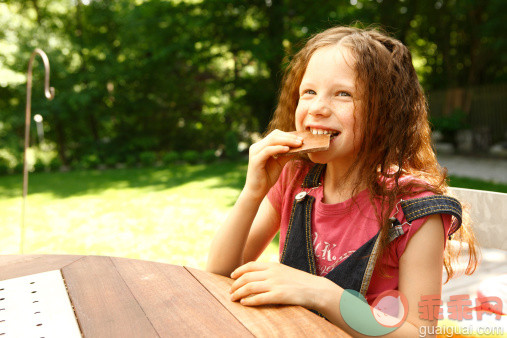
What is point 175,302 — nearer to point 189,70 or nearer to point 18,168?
point 18,168

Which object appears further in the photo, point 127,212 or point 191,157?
point 191,157

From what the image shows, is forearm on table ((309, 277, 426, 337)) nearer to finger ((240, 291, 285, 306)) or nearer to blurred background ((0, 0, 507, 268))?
finger ((240, 291, 285, 306))

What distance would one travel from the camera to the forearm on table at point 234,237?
56.9 inches

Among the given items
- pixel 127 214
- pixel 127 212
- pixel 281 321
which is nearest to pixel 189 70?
pixel 127 212

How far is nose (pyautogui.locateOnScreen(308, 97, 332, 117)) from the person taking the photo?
50.4 inches

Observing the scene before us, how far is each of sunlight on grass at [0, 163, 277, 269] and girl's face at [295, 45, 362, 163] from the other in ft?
10.2

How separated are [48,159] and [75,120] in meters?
1.73

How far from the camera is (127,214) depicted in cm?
656

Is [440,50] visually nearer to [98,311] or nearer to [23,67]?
[23,67]

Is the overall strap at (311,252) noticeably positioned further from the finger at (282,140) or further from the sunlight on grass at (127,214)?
the sunlight on grass at (127,214)

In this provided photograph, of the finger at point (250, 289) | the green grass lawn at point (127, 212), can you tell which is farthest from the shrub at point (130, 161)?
the finger at point (250, 289)

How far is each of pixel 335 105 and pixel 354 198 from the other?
0.34 m

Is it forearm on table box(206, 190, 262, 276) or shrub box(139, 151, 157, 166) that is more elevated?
forearm on table box(206, 190, 262, 276)

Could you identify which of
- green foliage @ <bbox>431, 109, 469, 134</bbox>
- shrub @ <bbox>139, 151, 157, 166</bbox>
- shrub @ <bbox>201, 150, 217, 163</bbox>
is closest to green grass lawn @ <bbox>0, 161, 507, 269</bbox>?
shrub @ <bbox>139, 151, 157, 166</bbox>
